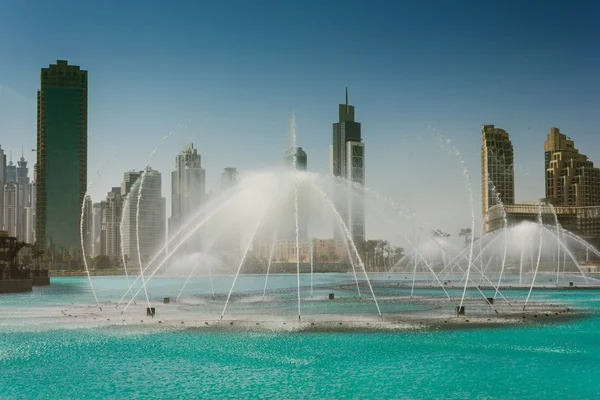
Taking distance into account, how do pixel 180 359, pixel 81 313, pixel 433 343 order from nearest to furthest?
pixel 180 359 → pixel 433 343 → pixel 81 313

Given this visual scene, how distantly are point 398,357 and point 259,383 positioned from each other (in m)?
8.06

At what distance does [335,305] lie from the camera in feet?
198

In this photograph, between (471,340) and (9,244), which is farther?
(9,244)

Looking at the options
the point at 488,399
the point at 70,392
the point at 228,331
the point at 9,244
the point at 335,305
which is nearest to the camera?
the point at 488,399

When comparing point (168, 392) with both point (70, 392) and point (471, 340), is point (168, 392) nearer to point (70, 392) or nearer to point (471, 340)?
point (70, 392)

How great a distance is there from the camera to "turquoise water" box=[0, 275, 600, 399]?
85.7 ft

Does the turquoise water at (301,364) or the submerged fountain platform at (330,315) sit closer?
the turquoise water at (301,364)

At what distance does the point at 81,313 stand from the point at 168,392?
31059 millimetres

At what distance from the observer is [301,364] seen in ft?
101

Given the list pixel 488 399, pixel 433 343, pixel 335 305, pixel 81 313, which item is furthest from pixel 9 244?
pixel 488 399

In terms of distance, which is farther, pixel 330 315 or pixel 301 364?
pixel 330 315

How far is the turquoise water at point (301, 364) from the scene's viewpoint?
26109 mm

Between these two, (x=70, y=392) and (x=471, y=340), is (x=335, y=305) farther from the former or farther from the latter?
(x=70, y=392)

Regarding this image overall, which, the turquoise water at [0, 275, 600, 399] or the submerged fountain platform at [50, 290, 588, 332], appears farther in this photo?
the submerged fountain platform at [50, 290, 588, 332]
